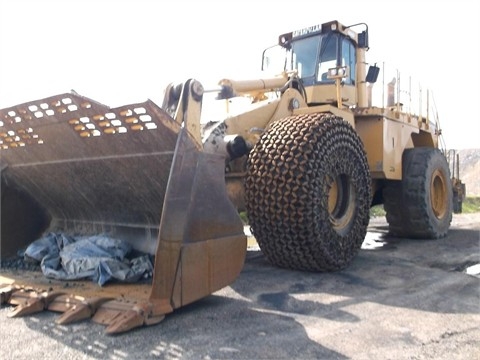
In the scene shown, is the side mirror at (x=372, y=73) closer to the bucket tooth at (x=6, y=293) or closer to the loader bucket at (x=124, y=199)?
the loader bucket at (x=124, y=199)

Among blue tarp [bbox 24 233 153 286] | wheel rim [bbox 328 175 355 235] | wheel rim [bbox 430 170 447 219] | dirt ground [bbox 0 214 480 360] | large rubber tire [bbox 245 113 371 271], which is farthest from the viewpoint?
wheel rim [bbox 430 170 447 219]

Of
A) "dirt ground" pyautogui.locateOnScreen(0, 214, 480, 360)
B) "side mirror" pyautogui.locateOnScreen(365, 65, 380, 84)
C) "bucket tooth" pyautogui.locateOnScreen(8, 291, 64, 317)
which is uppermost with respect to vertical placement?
"side mirror" pyautogui.locateOnScreen(365, 65, 380, 84)

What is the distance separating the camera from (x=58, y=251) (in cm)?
442

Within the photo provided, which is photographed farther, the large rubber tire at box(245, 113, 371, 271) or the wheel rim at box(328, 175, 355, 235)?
the wheel rim at box(328, 175, 355, 235)

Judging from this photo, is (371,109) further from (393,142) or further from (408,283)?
(408,283)

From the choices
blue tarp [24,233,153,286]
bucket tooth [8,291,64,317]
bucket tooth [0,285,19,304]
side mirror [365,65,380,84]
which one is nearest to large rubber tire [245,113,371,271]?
blue tarp [24,233,153,286]

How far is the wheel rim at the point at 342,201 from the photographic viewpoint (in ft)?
16.7

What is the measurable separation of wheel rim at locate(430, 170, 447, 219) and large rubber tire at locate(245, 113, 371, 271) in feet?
13.3

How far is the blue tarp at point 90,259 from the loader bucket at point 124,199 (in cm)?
11

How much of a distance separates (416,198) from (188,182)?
203 inches

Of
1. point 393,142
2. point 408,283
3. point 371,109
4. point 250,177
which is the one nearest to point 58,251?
point 250,177

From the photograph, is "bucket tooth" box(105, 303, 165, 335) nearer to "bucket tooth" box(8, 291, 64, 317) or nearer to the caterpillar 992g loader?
the caterpillar 992g loader

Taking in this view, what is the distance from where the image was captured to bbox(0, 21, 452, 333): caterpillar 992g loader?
3.25m

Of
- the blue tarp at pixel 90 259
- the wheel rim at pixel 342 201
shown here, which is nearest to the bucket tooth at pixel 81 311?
→ the blue tarp at pixel 90 259
